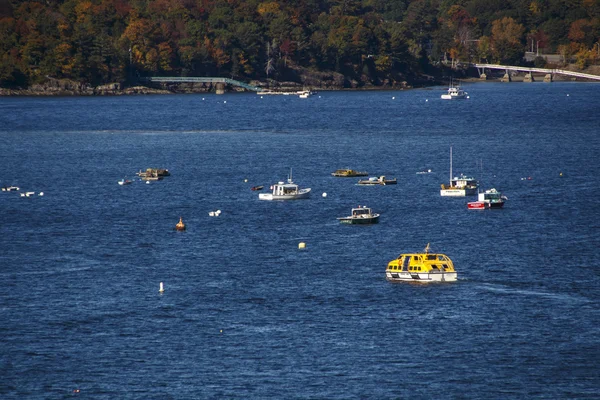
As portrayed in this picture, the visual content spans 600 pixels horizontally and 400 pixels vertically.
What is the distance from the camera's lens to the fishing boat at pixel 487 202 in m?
126

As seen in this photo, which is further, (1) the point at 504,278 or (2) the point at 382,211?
(2) the point at 382,211

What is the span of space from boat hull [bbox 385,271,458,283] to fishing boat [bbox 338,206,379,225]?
2437cm

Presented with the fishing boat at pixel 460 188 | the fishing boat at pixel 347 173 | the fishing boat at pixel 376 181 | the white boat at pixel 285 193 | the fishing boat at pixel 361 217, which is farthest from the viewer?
the fishing boat at pixel 347 173

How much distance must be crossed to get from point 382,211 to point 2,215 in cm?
4309

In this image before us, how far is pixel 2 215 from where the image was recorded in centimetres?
12544

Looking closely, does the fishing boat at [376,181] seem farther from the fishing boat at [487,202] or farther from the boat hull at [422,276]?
the boat hull at [422,276]

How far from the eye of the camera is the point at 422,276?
92.1 m

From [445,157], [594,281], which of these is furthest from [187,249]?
[445,157]

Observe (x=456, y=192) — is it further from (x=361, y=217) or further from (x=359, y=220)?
(x=359, y=220)

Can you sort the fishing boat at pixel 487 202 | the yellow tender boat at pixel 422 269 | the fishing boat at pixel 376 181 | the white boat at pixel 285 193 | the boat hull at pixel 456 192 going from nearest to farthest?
1. the yellow tender boat at pixel 422 269
2. the fishing boat at pixel 487 202
3. the white boat at pixel 285 193
4. the boat hull at pixel 456 192
5. the fishing boat at pixel 376 181

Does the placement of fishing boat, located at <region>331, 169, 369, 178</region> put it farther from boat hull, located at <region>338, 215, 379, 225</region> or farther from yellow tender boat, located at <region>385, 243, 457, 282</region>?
yellow tender boat, located at <region>385, 243, 457, 282</region>

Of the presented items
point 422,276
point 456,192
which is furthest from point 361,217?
point 422,276

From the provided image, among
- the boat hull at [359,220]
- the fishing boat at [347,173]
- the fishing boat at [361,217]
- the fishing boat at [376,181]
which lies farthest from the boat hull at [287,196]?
the fishing boat at [347,173]

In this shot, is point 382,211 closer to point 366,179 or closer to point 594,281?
point 366,179
